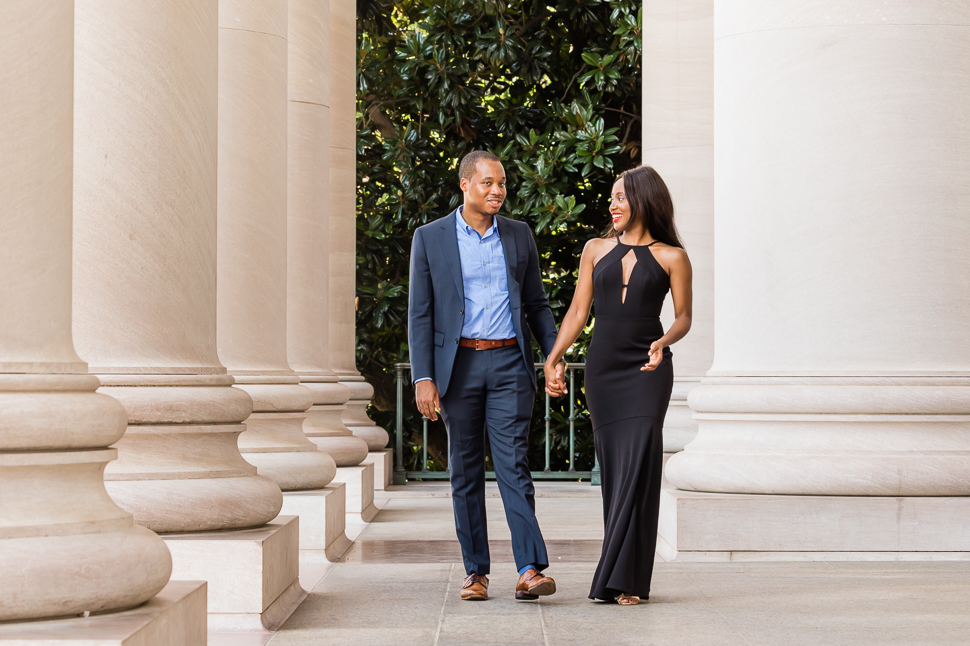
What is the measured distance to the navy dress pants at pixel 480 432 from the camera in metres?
10.6

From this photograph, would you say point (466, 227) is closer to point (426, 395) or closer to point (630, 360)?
point (426, 395)

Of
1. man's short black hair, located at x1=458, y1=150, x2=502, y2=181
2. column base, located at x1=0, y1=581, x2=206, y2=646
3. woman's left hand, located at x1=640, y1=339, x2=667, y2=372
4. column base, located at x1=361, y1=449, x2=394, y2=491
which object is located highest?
man's short black hair, located at x1=458, y1=150, x2=502, y2=181

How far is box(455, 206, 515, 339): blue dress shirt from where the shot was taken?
10.8 meters

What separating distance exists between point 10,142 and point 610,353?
596 centimetres

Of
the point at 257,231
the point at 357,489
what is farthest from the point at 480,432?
the point at 357,489

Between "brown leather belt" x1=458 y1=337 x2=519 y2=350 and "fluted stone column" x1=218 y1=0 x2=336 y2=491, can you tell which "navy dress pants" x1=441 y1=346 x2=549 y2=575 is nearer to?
"brown leather belt" x1=458 y1=337 x2=519 y2=350

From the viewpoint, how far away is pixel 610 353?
10.7 m

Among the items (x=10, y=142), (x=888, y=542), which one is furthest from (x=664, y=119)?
(x=10, y=142)

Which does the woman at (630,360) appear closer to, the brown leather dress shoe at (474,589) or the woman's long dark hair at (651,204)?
the woman's long dark hair at (651,204)

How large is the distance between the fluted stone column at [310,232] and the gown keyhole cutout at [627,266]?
9.23m

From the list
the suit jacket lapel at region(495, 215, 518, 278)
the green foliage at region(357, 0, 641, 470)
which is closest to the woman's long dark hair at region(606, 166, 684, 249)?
the suit jacket lapel at region(495, 215, 518, 278)

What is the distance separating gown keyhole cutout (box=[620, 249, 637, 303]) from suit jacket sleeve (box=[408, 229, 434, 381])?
1.75 metres

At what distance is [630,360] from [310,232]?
9.91m

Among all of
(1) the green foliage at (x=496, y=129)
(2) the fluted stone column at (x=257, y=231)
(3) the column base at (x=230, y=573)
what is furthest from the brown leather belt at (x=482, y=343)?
(1) the green foliage at (x=496, y=129)
